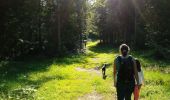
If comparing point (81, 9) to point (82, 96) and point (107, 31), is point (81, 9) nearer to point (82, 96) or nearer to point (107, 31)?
point (107, 31)

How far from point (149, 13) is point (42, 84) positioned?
2441 centimetres

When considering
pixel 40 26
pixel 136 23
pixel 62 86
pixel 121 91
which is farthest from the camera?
pixel 136 23

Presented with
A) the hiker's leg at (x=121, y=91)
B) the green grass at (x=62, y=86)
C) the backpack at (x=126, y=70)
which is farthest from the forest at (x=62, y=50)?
the backpack at (x=126, y=70)

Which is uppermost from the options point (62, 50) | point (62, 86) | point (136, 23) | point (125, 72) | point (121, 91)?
point (136, 23)

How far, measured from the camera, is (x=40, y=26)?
4503 centimetres

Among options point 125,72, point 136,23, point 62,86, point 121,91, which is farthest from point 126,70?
point 136,23

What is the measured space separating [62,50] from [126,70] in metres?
36.9

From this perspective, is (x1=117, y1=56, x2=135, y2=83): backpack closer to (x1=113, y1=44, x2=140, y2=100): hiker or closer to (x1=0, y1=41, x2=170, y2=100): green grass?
(x1=113, y1=44, x2=140, y2=100): hiker

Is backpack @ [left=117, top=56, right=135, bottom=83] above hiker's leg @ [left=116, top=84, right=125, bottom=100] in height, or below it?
above

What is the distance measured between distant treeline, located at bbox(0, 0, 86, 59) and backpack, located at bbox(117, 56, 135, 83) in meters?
16.3

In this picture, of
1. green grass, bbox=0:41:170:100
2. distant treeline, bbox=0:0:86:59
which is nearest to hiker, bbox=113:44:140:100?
green grass, bbox=0:41:170:100

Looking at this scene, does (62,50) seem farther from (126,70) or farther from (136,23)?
(126,70)

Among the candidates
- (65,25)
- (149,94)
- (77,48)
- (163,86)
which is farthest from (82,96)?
(77,48)

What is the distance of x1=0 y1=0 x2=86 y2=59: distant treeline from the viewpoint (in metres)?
26.9
